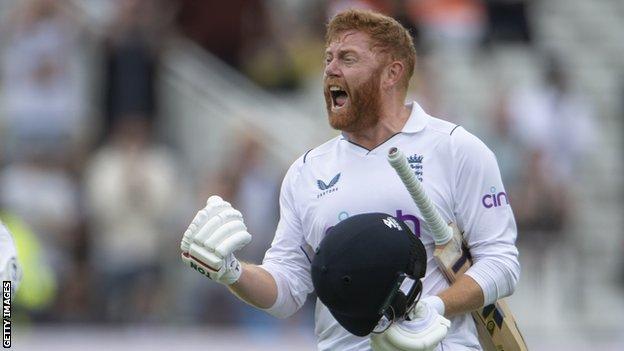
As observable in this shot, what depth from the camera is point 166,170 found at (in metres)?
12.7

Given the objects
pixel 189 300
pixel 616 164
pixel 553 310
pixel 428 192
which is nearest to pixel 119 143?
pixel 189 300

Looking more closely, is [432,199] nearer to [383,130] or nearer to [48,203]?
[383,130]

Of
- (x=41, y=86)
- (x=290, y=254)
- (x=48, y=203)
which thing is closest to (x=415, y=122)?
(x=290, y=254)

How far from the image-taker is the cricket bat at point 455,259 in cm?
571

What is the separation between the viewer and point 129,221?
40.8 feet

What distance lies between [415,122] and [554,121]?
773 cm

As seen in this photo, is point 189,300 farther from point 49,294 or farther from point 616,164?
point 616,164

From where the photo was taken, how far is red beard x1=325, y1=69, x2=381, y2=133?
Result: 6.14 metres

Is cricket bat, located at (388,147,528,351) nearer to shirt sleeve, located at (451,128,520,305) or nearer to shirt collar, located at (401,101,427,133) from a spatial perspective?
shirt sleeve, located at (451,128,520,305)

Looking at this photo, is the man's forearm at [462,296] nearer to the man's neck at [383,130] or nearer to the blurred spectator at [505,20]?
the man's neck at [383,130]

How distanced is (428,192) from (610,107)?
972 cm

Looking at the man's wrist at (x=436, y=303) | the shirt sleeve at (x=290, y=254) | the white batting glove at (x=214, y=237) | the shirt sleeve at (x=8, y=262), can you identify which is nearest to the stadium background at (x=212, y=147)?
the shirt sleeve at (x=290, y=254)

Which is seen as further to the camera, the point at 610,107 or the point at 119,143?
the point at 610,107

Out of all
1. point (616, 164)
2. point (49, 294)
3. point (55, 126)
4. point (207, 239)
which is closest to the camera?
point (207, 239)
